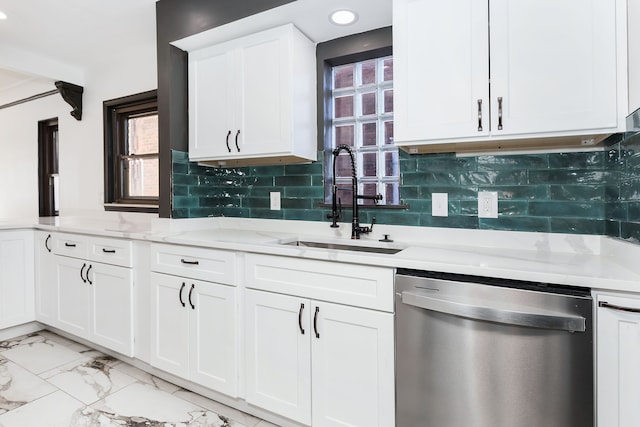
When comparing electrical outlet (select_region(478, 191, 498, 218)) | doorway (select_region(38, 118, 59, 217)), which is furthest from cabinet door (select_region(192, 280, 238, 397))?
doorway (select_region(38, 118, 59, 217))

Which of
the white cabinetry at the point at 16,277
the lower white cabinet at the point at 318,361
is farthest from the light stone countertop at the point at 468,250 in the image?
the white cabinetry at the point at 16,277

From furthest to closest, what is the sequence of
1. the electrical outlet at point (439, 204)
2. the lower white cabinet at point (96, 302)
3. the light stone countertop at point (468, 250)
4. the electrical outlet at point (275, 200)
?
the electrical outlet at point (275, 200) → the lower white cabinet at point (96, 302) → the electrical outlet at point (439, 204) → the light stone countertop at point (468, 250)

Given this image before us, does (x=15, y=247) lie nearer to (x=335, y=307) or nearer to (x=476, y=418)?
(x=335, y=307)

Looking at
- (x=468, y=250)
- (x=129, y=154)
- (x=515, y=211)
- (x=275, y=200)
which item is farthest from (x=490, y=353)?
(x=129, y=154)

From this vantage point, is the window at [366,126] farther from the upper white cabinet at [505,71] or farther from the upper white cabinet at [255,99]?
the upper white cabinet at [505,71]

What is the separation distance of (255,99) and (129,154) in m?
1.81

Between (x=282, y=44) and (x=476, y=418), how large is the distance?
6.61 ft

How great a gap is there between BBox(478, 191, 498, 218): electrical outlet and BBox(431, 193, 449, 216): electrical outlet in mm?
161

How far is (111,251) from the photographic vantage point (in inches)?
93.3

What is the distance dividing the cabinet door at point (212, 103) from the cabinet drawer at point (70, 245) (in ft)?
3.32

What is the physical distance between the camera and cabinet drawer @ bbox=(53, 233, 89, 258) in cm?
255

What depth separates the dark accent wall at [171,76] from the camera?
7.43 ft

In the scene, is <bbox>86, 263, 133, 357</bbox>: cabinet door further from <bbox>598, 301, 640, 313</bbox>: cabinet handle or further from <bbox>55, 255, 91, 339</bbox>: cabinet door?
<bbox>598, 301, 640, 313</bbox>: cabinet handle

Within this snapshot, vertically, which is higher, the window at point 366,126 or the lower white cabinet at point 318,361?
the window at point 366,126
